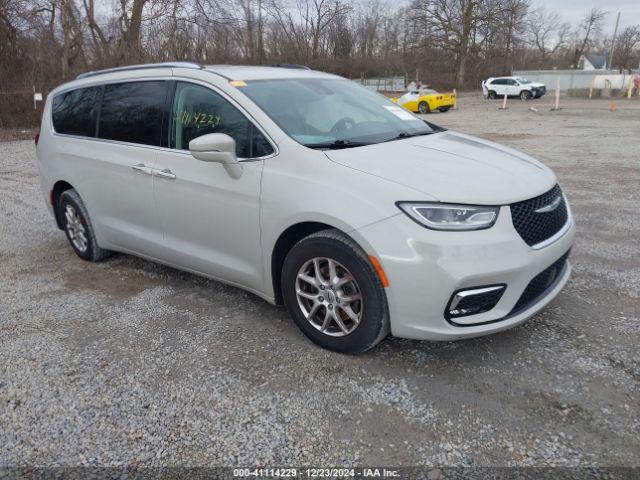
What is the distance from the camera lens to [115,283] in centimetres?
458

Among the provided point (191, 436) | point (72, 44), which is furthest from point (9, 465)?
point (72, 44)

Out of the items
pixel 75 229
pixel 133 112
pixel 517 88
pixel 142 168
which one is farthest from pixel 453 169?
pixel 517 88

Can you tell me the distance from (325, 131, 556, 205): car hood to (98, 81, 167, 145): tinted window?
163cm

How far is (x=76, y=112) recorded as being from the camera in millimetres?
4879

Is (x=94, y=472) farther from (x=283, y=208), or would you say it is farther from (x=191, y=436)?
(x=283, y=208)

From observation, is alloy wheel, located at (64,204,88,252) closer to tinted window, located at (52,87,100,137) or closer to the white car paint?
tinted window, located at (52,87,100,137)

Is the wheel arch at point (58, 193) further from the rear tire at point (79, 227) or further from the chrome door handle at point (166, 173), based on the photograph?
the chrome door handle at point (166, 173)

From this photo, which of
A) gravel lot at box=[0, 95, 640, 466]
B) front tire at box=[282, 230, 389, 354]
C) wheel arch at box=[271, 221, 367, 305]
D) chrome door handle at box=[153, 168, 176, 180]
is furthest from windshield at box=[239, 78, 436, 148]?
gravel lot at box=[0, 95, 640, 466]

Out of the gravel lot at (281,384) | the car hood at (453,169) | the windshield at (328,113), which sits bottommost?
the gravel lot at (281,384)

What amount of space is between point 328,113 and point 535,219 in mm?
1603

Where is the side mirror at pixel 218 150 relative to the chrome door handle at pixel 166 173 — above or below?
above

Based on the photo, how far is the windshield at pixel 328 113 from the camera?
343 cm

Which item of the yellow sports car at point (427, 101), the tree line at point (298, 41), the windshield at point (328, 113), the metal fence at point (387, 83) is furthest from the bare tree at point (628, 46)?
the windshield at point (328, 113)

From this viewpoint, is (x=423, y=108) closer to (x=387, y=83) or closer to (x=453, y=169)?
(x=387, y=83)
